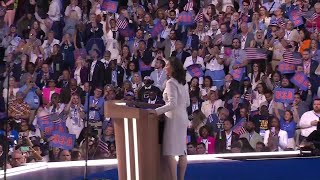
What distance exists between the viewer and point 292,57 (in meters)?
9.45

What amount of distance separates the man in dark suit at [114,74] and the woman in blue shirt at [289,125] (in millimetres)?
2325

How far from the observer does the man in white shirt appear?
855 centimetres

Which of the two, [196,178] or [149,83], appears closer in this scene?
[196,178]

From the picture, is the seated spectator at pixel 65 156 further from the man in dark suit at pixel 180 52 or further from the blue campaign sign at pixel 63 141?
the man in dark suit at pixel 180 52

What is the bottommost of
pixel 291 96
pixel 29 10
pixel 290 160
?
pixel 290 160

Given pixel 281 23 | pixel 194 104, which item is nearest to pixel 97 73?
pixel 194 104

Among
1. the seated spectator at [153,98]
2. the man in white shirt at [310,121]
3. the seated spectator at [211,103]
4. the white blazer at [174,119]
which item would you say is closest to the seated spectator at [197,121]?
the seated spectator at [211,103]

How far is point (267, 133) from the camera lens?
8.73 m

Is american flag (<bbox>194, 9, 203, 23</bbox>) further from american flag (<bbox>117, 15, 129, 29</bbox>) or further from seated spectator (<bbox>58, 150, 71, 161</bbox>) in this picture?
seated spectator (<bbox>58, 150, 71, 161</bbox>)

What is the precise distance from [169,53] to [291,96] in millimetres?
1978

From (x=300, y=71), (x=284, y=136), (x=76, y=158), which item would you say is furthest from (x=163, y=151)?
(x=300, y=71)

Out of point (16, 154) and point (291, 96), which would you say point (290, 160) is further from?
point (16, 154)

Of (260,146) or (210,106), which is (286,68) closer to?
(210,106)

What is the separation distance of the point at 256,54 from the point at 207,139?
5.20 feet
